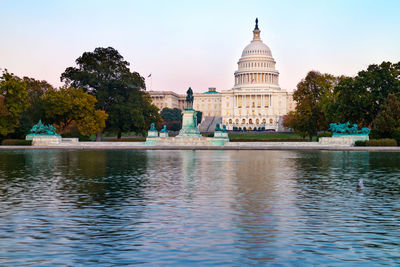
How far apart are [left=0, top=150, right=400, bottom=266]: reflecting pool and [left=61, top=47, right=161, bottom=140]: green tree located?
5357cm

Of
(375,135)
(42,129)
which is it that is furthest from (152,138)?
(375,135)

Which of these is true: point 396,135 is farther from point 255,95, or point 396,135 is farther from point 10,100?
point 255,95

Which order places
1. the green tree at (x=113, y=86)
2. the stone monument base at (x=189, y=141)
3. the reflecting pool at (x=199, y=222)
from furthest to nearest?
the green tree at (x=113, y=86)
the stone monument base at (x=189, y=141)
the reflecting pool at (x=199, y=222)

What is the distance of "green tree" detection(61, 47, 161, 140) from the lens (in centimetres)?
7175

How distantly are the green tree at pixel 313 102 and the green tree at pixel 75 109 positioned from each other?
28.4 m

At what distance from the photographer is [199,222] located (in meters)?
10.6

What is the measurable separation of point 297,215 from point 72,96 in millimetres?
58647

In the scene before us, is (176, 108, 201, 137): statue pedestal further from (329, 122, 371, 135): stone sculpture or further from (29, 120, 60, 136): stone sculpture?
(329, 122, 371, 135): stone sculpture

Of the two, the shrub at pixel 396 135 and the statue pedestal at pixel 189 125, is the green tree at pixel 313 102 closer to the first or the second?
the shrub at pixel 396 135

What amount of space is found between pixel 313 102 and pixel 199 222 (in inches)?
2525

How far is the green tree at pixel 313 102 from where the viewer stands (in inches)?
2721

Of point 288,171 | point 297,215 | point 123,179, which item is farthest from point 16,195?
point 288,171

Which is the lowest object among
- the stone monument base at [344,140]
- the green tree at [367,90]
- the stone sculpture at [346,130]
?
the stone monument base at [344,140]

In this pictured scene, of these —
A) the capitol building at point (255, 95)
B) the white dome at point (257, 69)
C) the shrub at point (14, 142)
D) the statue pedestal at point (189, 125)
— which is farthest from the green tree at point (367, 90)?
the white dome at point (257, 69)
